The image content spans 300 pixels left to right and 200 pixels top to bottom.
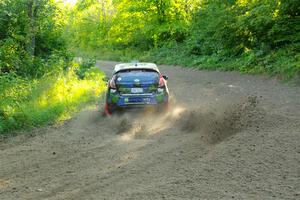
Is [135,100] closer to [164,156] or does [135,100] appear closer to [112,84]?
[112,84]

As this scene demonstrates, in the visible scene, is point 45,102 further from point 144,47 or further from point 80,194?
point 144,47

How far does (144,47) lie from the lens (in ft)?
147

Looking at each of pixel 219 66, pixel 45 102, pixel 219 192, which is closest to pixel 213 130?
pixel 219 192

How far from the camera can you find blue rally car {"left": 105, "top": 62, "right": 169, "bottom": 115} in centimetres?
1152

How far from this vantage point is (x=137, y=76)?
1165 cm

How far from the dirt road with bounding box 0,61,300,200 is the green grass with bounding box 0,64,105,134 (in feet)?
2.09

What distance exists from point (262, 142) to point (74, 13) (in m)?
55.1

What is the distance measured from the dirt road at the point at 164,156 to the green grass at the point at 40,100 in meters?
0.64

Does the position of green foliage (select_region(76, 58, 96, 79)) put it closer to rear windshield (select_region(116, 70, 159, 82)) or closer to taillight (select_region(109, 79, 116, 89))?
taillight (select_region(109, 79, 116, 89))

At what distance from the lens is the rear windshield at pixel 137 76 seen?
457 inches

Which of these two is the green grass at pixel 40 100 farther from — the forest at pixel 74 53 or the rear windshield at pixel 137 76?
the rear windshield at pixel 137 76

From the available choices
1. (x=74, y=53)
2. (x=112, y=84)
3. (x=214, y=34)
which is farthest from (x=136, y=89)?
(x=214, y=34)

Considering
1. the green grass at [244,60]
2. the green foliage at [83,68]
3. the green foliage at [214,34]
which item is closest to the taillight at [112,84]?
the green grass at [244,60]

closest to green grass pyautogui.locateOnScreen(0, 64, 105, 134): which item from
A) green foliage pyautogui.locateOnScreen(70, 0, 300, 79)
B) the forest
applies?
the forest
